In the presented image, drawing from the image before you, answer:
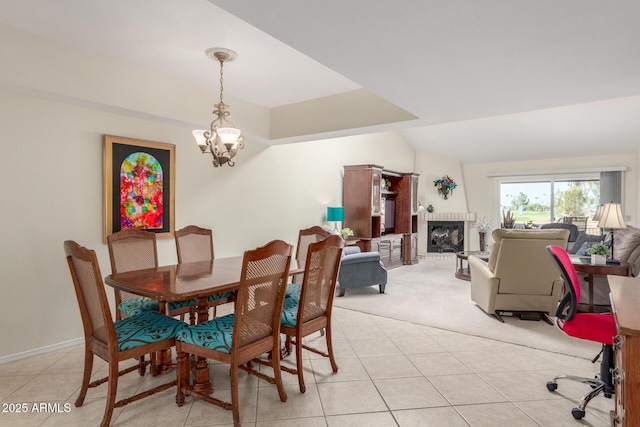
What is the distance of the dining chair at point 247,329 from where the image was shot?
2.01 meters

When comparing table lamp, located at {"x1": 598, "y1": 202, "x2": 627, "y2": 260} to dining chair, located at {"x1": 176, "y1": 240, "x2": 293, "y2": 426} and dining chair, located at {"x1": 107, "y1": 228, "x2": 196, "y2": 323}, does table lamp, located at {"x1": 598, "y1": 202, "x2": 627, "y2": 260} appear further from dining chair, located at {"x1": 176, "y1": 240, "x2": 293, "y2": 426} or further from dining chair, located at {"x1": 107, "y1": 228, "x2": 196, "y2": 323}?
dining chair, located at {"x1": 107, "y1": 228, "x2": 196, "y2": 323}

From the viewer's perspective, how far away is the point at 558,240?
3.73 m

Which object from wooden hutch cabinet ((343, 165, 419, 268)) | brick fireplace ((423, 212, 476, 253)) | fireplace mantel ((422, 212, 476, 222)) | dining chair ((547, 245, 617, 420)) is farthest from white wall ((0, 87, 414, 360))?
brick fireplace ((423, 212, 476, 253))

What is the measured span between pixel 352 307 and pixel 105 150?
3.20m

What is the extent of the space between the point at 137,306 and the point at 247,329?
1121 millimetres

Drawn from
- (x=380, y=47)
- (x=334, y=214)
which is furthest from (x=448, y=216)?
(x=380, y=47)

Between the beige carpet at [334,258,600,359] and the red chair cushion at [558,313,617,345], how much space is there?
0.97m

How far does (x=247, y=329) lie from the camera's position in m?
2.10

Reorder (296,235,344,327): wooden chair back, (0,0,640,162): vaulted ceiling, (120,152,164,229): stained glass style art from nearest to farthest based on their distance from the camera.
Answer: (0,0,640,162): vaulted ceiling, (296,235,344,327): wooden chair back, (120,152,164,229): stained glass style art

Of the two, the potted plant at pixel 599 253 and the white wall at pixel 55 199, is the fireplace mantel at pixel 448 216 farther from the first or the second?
the white wall at pixel 55 199

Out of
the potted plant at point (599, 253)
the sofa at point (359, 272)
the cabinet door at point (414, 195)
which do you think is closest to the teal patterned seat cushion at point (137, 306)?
the sofa at point (359, 272)

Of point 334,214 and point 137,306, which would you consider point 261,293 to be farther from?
point 334,214

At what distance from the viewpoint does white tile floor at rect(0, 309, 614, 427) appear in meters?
2.12

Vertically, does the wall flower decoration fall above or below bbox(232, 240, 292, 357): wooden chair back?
above
